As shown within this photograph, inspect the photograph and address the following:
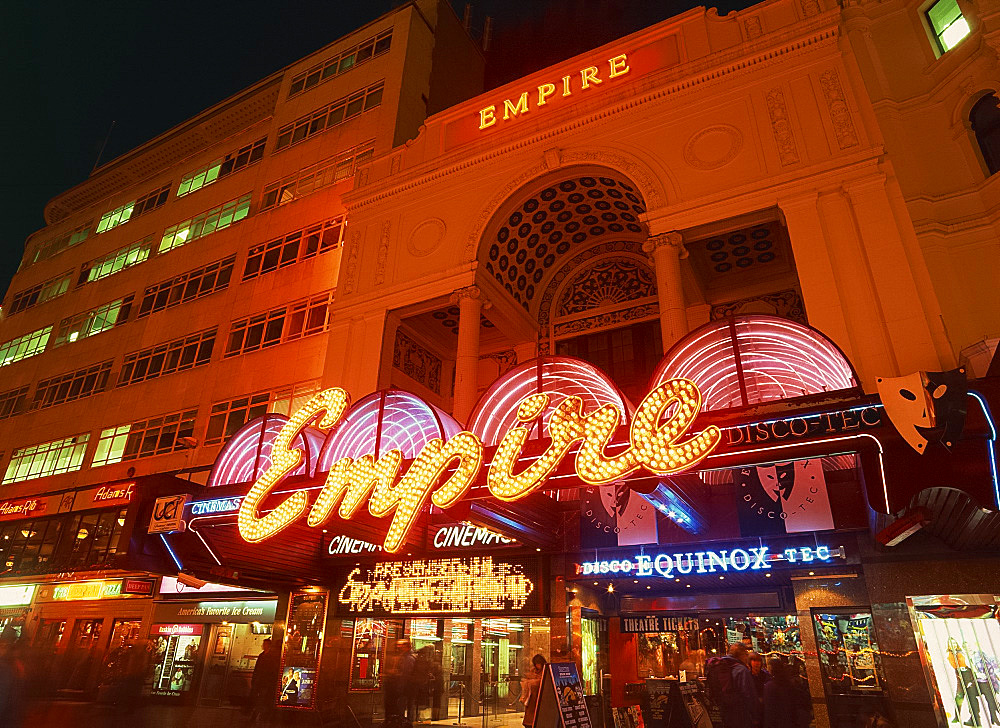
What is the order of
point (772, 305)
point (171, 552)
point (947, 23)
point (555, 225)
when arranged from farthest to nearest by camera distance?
point (555, 225), point (772, 305), point (947, 23), point (171, 552)

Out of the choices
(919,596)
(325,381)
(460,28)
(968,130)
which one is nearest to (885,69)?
(968,130)

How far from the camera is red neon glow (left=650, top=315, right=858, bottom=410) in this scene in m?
8.97

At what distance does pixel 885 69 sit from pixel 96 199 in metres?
38.5

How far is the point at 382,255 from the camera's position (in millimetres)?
17781

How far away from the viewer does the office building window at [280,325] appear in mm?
19781

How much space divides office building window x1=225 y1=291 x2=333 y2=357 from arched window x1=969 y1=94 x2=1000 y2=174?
17593 mm

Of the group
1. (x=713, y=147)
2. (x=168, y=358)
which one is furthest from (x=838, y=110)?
(x=168, y=358)

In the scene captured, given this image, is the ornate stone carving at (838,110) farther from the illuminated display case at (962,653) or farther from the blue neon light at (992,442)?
the illuminated display case at (962,653)

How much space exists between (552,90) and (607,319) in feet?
23.0

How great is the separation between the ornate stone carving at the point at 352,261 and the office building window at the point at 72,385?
46.9 ft

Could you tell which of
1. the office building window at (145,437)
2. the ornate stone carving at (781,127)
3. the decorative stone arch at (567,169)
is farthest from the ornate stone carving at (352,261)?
the ornate stone carving at (781,127)

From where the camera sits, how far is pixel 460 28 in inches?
1110

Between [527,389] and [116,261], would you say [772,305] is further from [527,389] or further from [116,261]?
[116,261]

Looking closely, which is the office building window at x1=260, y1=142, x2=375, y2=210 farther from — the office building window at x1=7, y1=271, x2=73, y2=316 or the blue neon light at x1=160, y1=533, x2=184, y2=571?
the office building window at x1=7, y1=271, x2=73, y2=316
